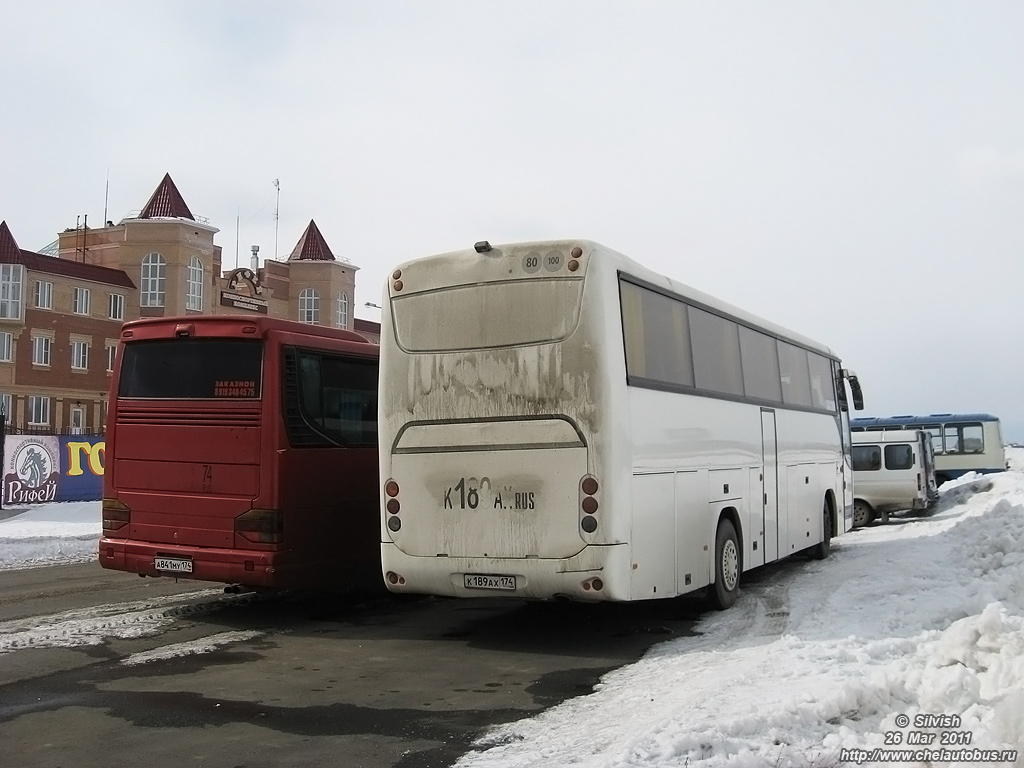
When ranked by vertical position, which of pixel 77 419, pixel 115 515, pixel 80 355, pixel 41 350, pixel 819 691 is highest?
pixel 41 350

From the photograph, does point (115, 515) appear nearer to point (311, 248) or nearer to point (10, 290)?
point (10, 290)

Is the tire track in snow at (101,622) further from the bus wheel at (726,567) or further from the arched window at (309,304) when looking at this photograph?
the arched window at (309,304)

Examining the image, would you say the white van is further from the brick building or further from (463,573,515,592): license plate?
the brick building

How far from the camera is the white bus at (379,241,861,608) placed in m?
8.66

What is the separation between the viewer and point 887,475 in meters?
26.2

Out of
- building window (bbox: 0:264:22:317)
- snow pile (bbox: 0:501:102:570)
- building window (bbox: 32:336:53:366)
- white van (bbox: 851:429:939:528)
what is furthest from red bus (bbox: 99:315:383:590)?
building window (bbox: 32:336:53:366)

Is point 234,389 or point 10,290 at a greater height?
point 10,290

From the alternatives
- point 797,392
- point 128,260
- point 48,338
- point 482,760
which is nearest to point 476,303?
point 482,760

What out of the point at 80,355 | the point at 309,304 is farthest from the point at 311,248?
the point at 80,355

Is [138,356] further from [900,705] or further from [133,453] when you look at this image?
[900,705]

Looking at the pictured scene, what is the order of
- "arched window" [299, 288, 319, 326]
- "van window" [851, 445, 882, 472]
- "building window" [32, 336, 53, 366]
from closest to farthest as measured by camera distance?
"van window" [851, 445, 882, 472]
"building window" [32, 336, 53, 366]
"arched window" [299, 288, 319, 326]

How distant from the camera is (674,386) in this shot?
993cm

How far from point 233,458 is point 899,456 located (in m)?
20.8

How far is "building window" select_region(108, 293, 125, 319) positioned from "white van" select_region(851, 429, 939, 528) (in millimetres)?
51516
